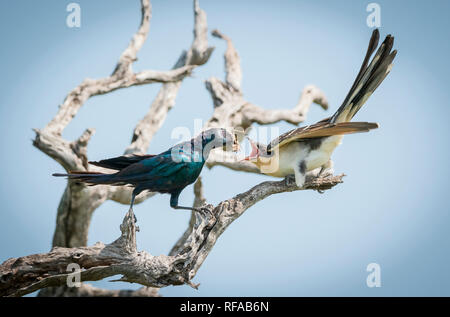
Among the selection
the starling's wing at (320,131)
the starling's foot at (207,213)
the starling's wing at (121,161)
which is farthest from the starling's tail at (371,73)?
the starling's wing at (121,161)

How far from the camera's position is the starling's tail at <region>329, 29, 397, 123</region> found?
14.3 feet

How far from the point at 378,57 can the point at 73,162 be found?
436 cm

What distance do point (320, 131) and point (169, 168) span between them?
139 centimetres

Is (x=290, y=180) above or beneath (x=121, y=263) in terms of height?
above

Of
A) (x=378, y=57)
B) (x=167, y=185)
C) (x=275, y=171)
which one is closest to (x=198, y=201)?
(x=275, y=171)

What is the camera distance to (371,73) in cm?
438

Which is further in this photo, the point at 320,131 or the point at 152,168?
the point at 320,131

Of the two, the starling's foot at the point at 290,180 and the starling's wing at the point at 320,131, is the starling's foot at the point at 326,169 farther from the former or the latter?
the starling's wing at the point at 320,131

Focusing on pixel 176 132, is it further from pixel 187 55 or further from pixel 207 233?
pixel 187 55

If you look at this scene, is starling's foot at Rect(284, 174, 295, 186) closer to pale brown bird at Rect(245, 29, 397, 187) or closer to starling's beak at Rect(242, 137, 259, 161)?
pale brown bird at Rect(245, 29, 397, 187)

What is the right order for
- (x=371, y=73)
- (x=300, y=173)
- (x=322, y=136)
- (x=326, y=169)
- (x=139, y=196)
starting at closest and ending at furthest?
(x=371, y=73)
(x=322, y=136)
(x=300, y=173)
(x=326, y=169)
(x=139, y=196)

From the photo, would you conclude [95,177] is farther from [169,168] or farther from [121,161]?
[169,168]

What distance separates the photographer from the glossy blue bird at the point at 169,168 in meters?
4.00

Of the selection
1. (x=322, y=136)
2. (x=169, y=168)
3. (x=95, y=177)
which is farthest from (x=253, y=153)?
(x=95, y=177)
